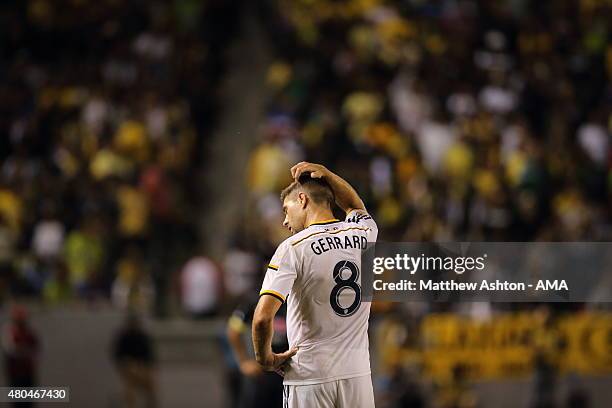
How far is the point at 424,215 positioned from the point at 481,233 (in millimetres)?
617

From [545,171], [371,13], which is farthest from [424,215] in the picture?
[371,13]

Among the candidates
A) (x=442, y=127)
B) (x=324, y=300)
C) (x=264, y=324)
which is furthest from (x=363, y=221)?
(x=442, y=127)

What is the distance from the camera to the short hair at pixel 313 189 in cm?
680

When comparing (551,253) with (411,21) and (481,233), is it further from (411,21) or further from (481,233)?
(411,21)

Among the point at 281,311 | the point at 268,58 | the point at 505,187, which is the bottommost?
the point at 281,311

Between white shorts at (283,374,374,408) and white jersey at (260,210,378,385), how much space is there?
1.2 inches

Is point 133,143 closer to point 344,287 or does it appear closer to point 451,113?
point 451,113

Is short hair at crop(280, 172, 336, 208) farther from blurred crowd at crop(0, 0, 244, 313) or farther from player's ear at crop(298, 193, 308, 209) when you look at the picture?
blurred crowd at crop(0, 0, 244, 313)

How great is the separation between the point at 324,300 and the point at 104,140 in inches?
392

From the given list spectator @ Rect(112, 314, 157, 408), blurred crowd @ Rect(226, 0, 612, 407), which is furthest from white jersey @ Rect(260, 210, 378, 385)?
spectator @ Rect(112, 314, 157, 408)

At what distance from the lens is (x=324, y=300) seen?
6.63 m

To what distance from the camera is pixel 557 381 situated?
13.4 m

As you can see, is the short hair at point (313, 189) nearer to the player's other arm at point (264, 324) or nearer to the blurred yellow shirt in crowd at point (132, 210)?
the player's other arm at point (264, 324)

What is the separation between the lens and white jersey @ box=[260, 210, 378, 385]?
6.58 meters
